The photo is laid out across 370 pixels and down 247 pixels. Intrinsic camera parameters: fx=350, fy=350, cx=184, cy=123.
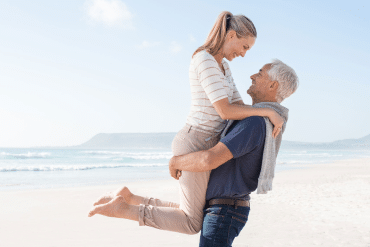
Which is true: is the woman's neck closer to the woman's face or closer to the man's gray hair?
the woman's face

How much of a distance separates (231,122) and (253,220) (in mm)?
4422

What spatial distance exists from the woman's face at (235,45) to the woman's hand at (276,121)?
423 mm

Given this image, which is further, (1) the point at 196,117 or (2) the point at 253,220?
(2) the point at 253,220

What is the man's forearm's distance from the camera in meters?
1.88

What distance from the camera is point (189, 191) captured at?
202cm

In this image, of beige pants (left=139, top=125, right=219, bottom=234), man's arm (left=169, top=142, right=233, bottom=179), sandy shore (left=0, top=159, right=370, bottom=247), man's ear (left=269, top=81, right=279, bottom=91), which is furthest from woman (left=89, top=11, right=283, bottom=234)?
sandy shore (left=0, top=159, right=370, bottom=247)

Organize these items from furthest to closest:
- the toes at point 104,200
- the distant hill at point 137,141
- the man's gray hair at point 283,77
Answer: the distant hill at point 137,141, the toes at point 104,200, the man's gray hair at point 283,77

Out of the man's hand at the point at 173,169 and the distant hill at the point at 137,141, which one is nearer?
the man's hand at the point at 173,169

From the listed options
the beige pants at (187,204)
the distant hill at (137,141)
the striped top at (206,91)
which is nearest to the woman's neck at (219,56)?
the striped top at (206,91)

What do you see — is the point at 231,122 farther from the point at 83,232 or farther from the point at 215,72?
the point at 83,232

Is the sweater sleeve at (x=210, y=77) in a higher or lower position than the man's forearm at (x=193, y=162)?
higher

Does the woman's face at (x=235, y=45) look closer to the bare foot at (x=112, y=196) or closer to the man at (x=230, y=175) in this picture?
the man at (x=230, y=175)

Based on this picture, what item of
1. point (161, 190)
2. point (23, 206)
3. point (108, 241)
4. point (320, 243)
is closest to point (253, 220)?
point (320, 243)

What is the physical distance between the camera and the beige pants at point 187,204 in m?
1.99
